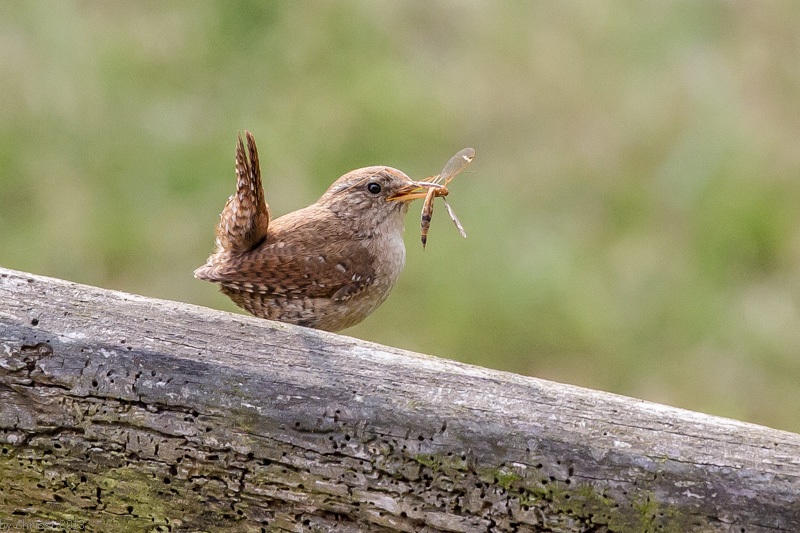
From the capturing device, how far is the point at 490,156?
631cm

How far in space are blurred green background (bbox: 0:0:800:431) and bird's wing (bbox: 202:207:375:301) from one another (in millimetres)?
2268

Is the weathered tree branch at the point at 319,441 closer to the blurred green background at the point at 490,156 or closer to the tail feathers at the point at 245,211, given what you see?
the tail feathers at the point at 245,211

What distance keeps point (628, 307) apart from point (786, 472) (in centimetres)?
372

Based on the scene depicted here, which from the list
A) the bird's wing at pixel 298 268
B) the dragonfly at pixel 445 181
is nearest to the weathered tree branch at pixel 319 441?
the bird's wing at pixel 298 268

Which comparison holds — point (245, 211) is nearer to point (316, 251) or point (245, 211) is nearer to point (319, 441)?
point (316, 251)

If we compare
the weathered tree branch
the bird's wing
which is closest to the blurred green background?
the bird's wing

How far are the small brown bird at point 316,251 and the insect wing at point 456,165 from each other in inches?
3.8

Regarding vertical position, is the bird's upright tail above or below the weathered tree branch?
above

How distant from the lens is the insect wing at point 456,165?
3.24m

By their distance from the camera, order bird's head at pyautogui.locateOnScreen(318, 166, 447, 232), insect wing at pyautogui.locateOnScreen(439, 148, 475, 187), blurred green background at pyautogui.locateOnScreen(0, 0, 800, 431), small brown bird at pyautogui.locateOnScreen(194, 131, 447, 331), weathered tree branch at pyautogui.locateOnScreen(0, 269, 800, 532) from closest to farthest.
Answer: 1. weathered tree branch at pyautogui.locateOnScreen(0, 269, 800, 532)
2. small brown bird at pyautogui.locateOnScreen(194, 131, 447, 331)
3. insect wing at pyautogui.locateOnScreen(439, 148, 475, 187)
4. bird's head at pyautogui.locateOnScreen(318, 166, 447, 232)
5. blurred green background at pyautogui.locateOnScreen(0, 0, 800, 431)

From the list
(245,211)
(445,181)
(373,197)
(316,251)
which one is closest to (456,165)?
(445,181)

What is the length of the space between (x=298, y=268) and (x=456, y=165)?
72cm

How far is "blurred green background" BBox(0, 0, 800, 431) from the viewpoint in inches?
217

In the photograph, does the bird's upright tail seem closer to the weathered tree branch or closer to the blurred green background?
the weathered tree branch
